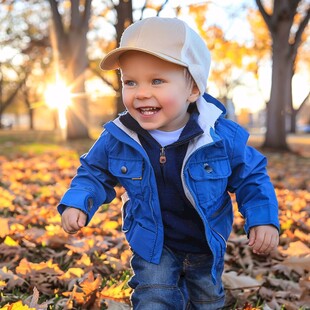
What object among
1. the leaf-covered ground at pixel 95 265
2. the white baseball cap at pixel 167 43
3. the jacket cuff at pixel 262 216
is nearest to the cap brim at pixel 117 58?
the white baseball cap at pixel 167 43

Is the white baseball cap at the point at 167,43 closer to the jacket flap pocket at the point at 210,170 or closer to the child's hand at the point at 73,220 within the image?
the jacket flap pocket at the point at 210,170

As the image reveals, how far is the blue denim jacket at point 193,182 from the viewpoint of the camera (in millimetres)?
2162

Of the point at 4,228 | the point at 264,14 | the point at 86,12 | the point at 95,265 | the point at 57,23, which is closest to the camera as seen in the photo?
the point at 95,265

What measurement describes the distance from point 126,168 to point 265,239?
701mm

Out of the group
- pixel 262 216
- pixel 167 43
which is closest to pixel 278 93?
pixel 262 216

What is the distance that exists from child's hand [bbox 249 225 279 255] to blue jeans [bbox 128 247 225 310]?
0.29 meters

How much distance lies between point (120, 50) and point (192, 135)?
1.63 ft

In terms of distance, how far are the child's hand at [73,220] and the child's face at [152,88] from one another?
1.57ft

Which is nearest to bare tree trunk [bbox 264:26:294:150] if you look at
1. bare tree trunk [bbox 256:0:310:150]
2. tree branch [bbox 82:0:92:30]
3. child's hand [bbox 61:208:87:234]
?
bare tree trunk [bbox 256:0:310:150]

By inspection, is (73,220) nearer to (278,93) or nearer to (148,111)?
(148,111)

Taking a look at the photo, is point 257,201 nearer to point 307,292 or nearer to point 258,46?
point 307,292

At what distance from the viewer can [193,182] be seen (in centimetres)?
216

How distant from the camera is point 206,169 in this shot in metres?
2.19

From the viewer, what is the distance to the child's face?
6.83 ft
